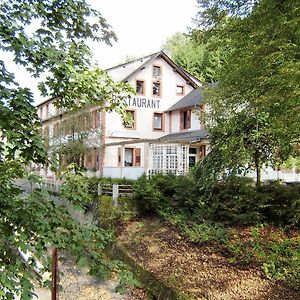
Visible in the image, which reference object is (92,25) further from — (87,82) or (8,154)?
(8,154)

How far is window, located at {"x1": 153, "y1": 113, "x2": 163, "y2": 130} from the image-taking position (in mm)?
27078

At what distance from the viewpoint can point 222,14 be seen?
8281 mm

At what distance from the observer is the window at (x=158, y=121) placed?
27078 millimetres

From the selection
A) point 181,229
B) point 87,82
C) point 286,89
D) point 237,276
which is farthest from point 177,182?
point 87,82

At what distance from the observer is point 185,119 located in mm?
26188

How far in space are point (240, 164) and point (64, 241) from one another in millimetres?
11081

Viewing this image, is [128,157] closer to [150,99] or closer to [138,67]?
[150,99]

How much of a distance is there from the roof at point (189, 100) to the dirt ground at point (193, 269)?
12.5 metres

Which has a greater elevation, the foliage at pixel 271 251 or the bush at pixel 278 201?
the bush at pixel 278 201

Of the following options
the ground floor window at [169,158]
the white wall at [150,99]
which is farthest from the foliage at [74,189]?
the white wall at [150,99]

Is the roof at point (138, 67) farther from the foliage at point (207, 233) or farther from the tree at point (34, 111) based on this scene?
the tree at point (34, 111)

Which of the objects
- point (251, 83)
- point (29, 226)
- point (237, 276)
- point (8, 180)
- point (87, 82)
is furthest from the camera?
point (237, 276)

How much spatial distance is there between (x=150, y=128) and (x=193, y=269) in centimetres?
1737

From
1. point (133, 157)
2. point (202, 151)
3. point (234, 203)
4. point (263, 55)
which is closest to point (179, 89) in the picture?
point (202, 151)
